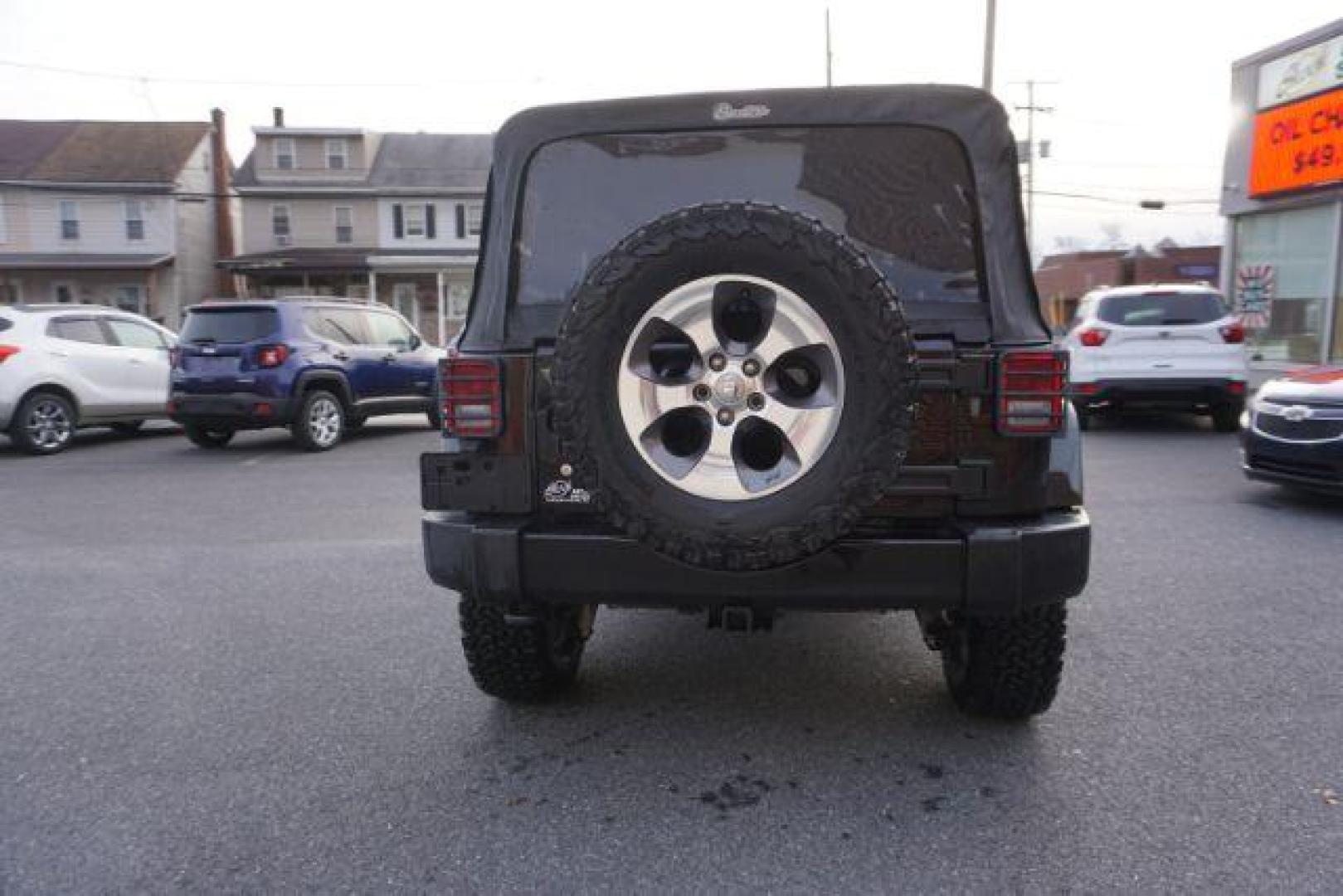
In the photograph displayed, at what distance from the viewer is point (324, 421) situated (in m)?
11.1

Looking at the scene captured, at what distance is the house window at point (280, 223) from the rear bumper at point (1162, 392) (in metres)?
32.6

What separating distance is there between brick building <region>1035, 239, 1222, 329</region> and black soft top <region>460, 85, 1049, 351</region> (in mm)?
38470

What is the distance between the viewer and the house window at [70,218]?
34.8 metres

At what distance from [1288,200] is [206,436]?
1787 cm

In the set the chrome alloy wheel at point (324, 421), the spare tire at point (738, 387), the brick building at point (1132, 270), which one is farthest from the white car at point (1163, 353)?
the brick building at point (1132, 270)

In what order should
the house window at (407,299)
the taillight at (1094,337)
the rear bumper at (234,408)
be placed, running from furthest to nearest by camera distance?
the house window at (407,299) < the taillight at (1094,337) < the rear bumper at (234,408)

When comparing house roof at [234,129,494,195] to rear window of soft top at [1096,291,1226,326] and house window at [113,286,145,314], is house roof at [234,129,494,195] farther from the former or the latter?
rear window of soft top at [1096,291,1226,326]

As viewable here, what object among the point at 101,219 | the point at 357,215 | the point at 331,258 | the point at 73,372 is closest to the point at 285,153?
the point at 357,215

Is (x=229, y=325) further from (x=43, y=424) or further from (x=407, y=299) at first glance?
(x=407, y=299)

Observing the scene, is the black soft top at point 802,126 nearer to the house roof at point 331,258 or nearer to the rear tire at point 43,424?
the rear tire at point 43,424

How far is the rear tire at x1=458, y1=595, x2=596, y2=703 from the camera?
10.8 feet

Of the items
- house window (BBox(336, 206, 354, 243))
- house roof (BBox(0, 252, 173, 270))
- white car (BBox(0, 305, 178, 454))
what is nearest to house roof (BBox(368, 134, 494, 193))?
house window (BBox(336, 206, 354, 243))

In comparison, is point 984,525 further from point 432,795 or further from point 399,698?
point 399,698

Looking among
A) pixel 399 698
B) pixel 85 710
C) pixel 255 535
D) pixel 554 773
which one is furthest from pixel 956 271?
pixel 255 535
